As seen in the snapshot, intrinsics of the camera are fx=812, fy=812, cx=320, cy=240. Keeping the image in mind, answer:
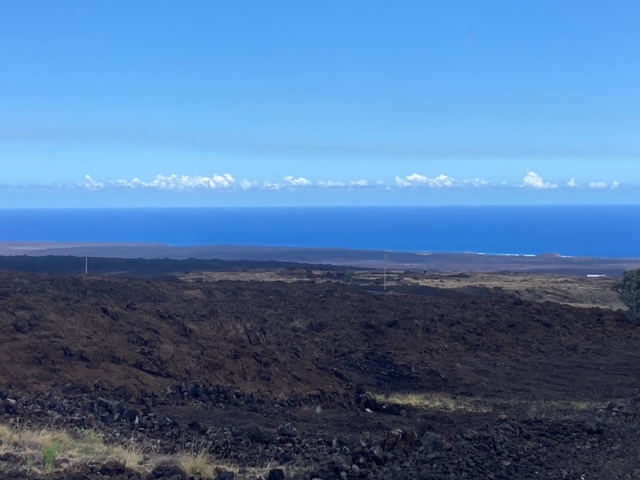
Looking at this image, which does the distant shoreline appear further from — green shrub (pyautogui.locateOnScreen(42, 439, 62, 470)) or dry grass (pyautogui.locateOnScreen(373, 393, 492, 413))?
green shrub (pyautogui.locateOnScreen(42, 439, 62, 470))

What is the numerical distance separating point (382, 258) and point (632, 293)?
52.7 metres

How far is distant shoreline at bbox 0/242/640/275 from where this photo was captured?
68.4 m

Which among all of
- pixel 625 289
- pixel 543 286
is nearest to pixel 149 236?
pixel 543 286

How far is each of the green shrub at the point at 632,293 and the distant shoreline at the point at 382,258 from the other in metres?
36.9

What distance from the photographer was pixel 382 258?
256ft

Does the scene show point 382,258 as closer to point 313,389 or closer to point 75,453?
point 313,389

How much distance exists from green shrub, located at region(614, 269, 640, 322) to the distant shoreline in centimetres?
3686

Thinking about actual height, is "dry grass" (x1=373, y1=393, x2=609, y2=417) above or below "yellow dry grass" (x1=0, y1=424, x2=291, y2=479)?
below

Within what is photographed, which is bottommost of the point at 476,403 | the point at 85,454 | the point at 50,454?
the point at 476,403

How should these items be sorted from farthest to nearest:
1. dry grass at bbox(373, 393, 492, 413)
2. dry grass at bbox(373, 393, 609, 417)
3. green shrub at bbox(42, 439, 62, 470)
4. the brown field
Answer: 1. dry grass at bbox(373, 393, 492, 413)
2. dry grass at bbox(373, 393, 609, 417)
3. the brown field
4. green shrub at bbox(42, 439, 62, 470)

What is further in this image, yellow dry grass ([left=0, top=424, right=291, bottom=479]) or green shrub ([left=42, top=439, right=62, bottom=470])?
yellow dry grass ([left=0, top=424, right=291, bottom=479])

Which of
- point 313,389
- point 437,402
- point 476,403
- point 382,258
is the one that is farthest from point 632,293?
point 382,258

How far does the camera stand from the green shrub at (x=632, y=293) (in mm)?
24797

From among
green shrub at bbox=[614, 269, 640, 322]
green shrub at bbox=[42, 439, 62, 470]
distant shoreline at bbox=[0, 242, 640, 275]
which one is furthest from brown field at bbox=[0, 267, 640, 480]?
distant shoreline at bbox=[0, 242, 640, 275]
